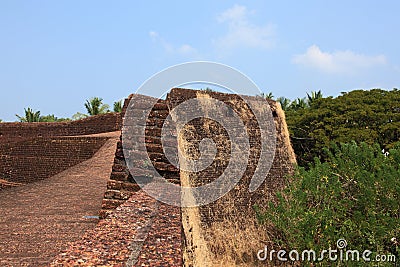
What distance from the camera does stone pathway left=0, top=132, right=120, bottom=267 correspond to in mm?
3930

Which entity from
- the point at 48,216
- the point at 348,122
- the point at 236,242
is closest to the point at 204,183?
the point at 236,242

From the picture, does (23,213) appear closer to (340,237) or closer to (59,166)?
(340,237)

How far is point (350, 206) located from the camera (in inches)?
134

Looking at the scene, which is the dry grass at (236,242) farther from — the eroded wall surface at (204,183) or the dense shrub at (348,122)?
the dense shrub at (348,122)

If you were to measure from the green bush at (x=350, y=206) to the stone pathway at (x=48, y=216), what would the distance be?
6.83ft

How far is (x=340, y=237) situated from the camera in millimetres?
3291

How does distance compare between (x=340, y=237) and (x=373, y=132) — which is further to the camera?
(x=373, y=132)

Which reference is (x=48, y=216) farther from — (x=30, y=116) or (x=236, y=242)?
(x=30, y=116)

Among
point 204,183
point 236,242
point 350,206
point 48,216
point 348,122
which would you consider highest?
point 348,122

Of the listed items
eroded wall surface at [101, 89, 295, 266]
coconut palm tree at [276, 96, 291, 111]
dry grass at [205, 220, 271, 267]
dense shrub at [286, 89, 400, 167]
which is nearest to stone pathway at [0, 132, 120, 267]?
eroded wall surface at [101, 89, 295, 266]

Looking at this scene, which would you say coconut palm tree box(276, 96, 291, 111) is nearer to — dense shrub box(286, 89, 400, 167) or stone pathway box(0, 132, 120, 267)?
dense shrub box(286, 89, 400, 167)

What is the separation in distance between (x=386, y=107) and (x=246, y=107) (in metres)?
6.04

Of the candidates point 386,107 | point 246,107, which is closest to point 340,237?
point 246,107

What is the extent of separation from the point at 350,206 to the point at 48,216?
11.7 ft
